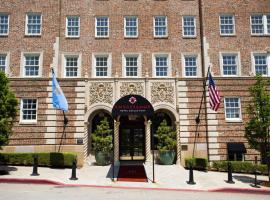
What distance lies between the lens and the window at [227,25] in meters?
24.7

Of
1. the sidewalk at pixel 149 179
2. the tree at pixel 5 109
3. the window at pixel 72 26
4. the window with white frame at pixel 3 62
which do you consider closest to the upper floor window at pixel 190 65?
the sidewalk at pixel 149 179

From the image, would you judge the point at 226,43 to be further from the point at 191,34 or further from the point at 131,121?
the point at 131,121

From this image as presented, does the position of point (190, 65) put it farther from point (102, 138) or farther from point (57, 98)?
point (57, 98)

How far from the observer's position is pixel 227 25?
24797 millimetres

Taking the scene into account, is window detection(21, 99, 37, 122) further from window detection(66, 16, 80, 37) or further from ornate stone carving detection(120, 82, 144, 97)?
ornate stone carving detection(120, 82, 144, 97)

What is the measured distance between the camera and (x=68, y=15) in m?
24.7

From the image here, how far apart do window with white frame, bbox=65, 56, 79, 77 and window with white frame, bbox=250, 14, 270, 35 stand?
15304mm

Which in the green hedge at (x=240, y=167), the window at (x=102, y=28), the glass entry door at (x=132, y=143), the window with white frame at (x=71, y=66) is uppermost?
the window at (x=102, y=28)

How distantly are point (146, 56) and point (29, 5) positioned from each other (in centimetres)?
1091

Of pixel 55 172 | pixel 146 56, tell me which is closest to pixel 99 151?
pixel 55 172

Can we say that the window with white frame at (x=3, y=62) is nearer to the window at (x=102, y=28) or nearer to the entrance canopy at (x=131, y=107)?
the window at (x=102, y=28)

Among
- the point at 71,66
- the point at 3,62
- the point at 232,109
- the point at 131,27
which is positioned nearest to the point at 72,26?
the point at 71,66

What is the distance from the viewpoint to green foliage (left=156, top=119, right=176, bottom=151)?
72.3 ft

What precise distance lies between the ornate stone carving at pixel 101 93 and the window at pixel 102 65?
48.8 inches
